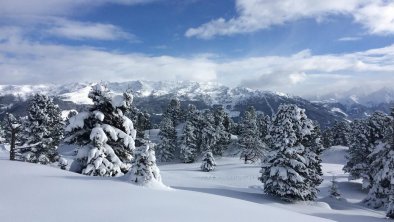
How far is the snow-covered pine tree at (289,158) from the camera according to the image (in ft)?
119

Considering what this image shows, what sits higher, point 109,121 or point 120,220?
point 109,121

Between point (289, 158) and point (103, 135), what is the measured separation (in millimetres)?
20611

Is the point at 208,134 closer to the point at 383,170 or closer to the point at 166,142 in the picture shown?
the point at 166,142

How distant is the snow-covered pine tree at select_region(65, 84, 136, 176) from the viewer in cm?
2348

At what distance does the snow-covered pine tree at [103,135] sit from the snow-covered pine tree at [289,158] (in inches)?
664

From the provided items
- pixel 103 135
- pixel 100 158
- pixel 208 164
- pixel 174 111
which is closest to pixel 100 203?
pixel 100 158

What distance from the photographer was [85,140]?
2527 cm

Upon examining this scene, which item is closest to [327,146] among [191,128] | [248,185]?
[191,128]

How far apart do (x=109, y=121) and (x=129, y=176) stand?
27.4ft

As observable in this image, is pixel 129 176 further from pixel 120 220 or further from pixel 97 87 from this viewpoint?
pixel 97 87

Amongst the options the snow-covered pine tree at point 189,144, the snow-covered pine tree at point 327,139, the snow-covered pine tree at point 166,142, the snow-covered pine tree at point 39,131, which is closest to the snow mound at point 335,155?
the snow-covered pine tree at point 327,139

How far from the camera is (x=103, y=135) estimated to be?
77.3 feet

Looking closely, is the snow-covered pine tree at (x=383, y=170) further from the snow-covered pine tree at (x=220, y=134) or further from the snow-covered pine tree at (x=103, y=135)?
the snow-covered pine tree at (x=220, y=134)

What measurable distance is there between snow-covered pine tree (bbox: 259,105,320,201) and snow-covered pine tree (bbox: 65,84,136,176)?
1686 centimetres
